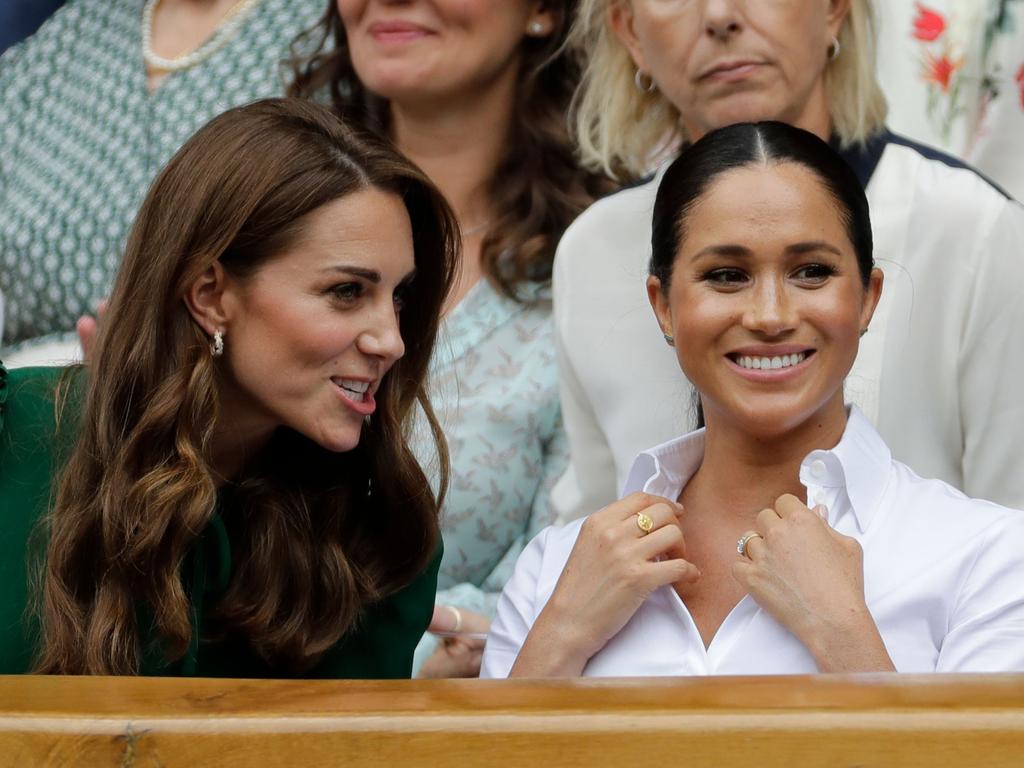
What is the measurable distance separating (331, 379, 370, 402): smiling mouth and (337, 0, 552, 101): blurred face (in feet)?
2.66

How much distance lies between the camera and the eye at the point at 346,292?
1.79 metres

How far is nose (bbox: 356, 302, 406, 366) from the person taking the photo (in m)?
1.78

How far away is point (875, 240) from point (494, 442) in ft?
2.10

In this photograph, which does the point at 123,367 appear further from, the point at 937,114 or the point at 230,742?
the point at 937,114

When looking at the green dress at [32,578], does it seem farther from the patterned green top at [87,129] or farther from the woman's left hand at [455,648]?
the patterned green top at [87,129]

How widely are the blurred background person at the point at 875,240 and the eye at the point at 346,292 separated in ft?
1.35

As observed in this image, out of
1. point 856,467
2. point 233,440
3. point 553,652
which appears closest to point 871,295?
point 856,467

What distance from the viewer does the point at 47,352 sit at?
2.59 metres

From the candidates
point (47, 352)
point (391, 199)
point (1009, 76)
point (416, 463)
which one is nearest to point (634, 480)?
point (416, 463)

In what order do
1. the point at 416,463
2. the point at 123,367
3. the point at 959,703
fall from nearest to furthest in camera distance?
the point at 959,703 → the point at 123,367 → the point at 416,463

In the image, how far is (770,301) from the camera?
5.26 feet

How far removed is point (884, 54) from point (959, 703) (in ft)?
5.48

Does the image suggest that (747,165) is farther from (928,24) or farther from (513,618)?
(928,24)

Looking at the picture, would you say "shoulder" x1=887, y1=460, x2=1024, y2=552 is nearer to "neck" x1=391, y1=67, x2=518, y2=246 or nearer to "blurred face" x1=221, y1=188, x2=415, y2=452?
"blurred face" x1=221, y1=188, x2=415, y2=452
